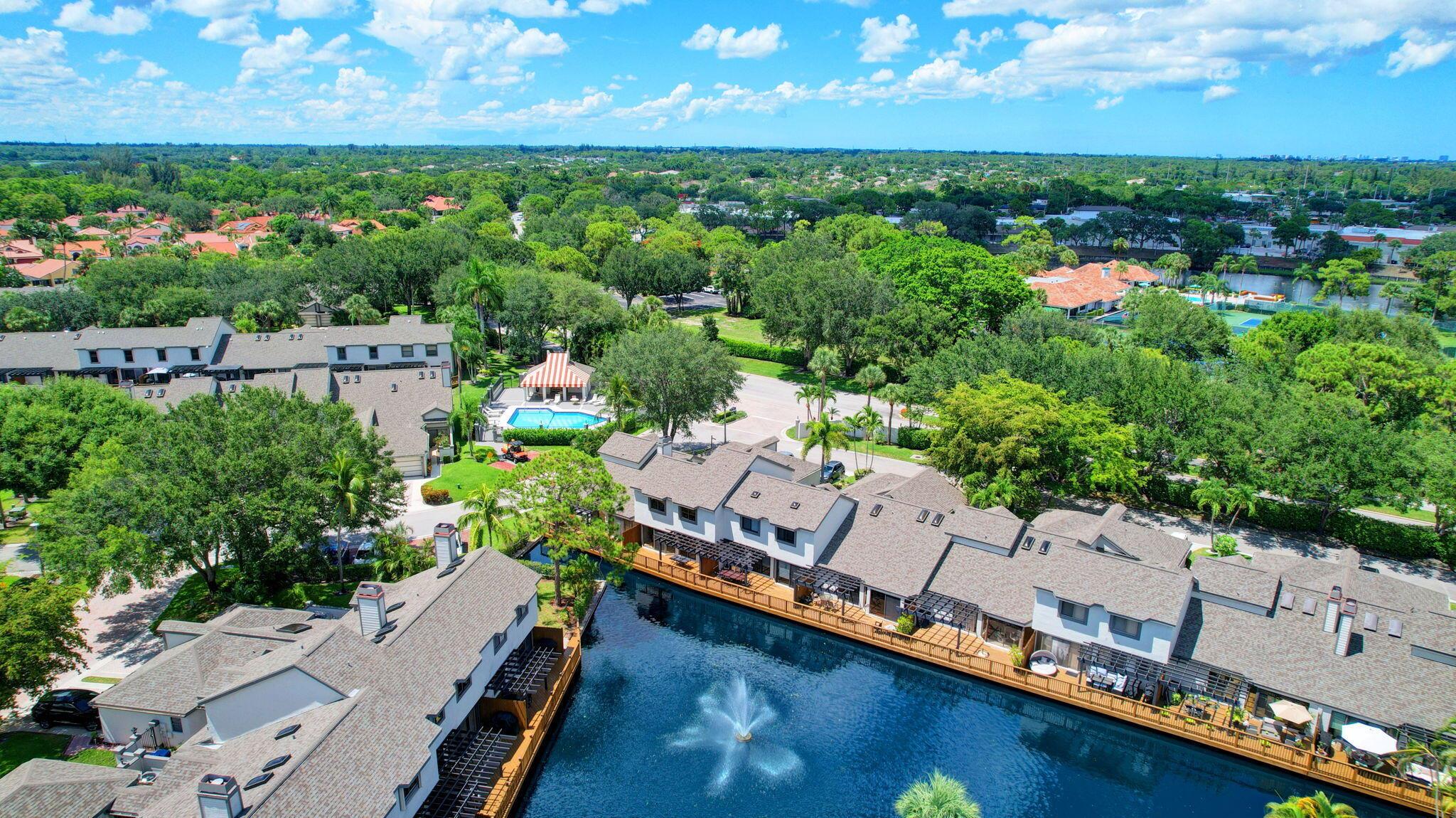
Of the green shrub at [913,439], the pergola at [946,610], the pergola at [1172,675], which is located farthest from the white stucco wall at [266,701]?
the green shrub at [913,439]

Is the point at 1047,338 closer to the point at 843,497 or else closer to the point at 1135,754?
the point at 843,497

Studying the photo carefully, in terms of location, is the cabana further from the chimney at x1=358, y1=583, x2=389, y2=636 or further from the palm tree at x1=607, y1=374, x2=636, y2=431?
the chimney at x1=358, y1=583, x2=389, y2=636

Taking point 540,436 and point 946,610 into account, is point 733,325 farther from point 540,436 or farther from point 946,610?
point 946,610

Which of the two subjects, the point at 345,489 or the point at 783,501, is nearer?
the point at 345,489

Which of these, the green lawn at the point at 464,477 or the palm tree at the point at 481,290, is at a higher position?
the palm tree at the point at 481,290

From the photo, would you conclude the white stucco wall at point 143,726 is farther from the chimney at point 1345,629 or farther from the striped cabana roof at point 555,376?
the striped cabana roof at point 555,376

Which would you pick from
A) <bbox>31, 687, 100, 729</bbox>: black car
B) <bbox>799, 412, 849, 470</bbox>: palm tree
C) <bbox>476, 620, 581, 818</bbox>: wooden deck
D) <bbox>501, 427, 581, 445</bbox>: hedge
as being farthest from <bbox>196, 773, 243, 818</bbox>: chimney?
<bbox>501, 427, 581, 445</bbox>: hedge

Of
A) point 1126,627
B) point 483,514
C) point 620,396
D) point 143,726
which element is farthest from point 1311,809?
point 620,396
